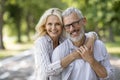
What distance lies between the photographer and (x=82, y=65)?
429 cm

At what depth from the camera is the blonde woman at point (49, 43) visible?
4.35m

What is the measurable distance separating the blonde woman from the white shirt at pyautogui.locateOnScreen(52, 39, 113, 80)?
2.6 inches

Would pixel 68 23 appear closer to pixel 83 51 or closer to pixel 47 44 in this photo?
pixel 83 51

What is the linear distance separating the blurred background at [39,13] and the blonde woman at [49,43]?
679 inches

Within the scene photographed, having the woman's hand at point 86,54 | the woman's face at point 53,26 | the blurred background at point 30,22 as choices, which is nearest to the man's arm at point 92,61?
the woman's hand at point 86,54

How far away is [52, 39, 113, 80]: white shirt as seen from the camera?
169 inches

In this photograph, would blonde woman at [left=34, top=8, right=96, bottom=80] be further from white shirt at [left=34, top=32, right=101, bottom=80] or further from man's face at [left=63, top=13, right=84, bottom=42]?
man's face at [left=63, top=13, right=84, bottom=42]

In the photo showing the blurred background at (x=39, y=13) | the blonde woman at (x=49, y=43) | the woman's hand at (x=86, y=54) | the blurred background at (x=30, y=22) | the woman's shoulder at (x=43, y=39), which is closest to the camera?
the woman's hand at (x=86, y=54)

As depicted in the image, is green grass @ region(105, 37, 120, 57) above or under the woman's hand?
above

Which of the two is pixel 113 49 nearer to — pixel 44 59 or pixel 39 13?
pixel 39 13

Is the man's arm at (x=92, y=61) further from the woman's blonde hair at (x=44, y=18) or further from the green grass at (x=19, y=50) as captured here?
the green grass at (x=19, y=50)

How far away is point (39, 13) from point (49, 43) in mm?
55827

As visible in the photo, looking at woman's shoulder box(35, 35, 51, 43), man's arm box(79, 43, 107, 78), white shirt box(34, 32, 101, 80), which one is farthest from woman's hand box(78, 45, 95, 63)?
woman's shoulder box(35, 35, 51, 43)

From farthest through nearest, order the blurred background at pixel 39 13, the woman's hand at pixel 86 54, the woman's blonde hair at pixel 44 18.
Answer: the blurred background at pixel 39 13
the woman's blonde hair at pixel 44 18
the woman's hand at pixel 86 54
